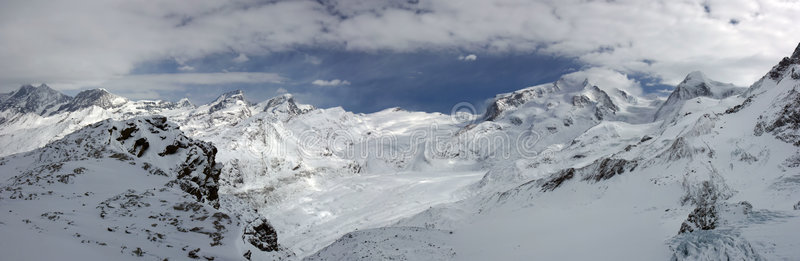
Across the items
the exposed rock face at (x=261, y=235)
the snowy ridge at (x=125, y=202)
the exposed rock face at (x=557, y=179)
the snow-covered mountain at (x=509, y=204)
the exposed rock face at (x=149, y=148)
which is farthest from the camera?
the exposed rock face at (x=557, y=179)

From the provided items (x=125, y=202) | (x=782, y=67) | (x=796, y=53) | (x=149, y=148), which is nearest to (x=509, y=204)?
(x=149, y=148)

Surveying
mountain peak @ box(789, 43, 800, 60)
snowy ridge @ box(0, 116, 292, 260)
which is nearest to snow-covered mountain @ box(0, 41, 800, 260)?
snowy ridge @ box(0, 116, 292, 260)

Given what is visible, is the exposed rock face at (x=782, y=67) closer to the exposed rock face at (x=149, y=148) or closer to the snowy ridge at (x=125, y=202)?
the snowy ridge at (x=125, y=202)

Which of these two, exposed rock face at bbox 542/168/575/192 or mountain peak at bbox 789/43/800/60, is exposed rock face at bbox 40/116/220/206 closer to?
exposed rock face at bbox 542/168/575/192

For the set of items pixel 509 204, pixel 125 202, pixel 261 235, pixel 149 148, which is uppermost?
pixel 149 148

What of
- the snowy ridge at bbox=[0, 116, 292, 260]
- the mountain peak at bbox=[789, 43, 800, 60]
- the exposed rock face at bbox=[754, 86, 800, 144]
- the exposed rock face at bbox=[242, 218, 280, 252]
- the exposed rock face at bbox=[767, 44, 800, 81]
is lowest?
the exposed rock face at bbox=[242, 218, 280, 252]

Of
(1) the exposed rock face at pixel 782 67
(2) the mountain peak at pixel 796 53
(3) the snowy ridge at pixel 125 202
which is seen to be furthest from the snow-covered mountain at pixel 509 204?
(2) the mountain peak at pixel 796 53

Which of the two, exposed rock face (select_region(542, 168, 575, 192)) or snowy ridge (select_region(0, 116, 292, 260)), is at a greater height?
snowy ridge (select_region(0, 116, 292, 260))

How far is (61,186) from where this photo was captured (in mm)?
26516

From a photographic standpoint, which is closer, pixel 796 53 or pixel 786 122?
pixel 786 122

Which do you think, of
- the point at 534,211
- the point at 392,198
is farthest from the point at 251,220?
the point at 392,198

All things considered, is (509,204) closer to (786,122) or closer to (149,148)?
(786,122)

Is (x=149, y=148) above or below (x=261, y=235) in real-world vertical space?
above

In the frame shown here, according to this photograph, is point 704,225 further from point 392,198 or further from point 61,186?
point 392,198
